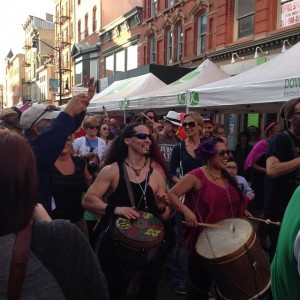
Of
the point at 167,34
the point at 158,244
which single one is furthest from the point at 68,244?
the point at 167,34

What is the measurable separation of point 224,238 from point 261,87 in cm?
358

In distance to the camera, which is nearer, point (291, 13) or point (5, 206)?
point (5, 206)

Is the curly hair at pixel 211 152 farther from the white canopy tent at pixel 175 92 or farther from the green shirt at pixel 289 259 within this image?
the white canopy tent at pixel 175 92

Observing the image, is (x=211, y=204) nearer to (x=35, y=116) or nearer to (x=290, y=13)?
(x=35, y=116)

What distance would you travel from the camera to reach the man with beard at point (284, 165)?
3006 mm

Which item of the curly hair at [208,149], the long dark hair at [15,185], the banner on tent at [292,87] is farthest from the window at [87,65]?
the long dark hair at [15,185]

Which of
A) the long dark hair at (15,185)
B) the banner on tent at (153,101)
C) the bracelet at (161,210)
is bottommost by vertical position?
the bracelet at (161,210)

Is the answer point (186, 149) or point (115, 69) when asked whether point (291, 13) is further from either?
point (115, 69)

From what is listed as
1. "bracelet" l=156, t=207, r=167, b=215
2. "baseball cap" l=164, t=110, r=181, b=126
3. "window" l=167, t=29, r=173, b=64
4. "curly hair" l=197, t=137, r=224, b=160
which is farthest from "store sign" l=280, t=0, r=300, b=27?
"bracelet" l=156, t=207, r=167, b=215

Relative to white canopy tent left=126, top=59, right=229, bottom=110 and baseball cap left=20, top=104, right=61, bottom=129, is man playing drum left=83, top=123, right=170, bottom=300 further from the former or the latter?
white canopy tent left=126, top=59, right=229, bottom=110

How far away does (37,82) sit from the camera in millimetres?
55125

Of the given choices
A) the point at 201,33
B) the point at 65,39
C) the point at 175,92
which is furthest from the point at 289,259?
the point at 65,39

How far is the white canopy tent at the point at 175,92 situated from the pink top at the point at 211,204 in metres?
5.11

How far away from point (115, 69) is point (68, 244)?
1032 inches
